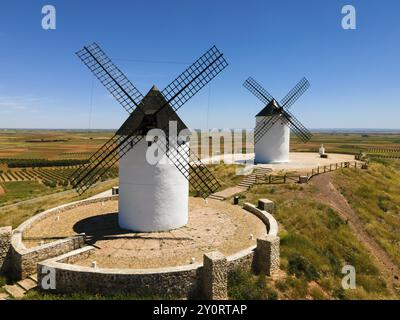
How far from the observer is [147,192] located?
14.5 meters

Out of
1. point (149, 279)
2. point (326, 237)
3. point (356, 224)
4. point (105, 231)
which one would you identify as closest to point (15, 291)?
point (105, 231)

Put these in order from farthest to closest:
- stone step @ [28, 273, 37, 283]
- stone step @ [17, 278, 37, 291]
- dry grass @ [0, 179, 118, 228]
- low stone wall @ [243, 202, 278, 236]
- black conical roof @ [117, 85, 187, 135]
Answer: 1. dry grass @ [0, 179, 118, 228]
2. low stone wall @ [243, 202, 278, 236]
3. black conical roof @ [117, 85, 187, 135]
4. stone step @ [28, 273, 37, 283]
5. stone step @ [17, 278, 37, 291]

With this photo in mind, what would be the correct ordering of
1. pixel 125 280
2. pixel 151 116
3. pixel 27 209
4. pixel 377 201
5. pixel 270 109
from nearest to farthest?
1. pixel 125 280
2. pixel 151 116
3. pixel 377 201
4. pixel 27 209
5. pixel 270 109

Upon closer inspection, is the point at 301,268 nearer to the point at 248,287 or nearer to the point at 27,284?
the point at 248,287

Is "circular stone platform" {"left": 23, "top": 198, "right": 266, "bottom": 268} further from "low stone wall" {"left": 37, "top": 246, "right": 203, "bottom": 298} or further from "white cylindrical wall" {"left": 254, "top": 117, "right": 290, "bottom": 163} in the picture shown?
"white cylindrical wall" {"left": 254, "top": 117, "right": 290, "bottom": 163}

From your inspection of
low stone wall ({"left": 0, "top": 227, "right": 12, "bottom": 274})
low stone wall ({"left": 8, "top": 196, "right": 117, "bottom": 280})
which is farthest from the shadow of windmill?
low stone wall ({"left": 0, "top": 227, "right": 12, "bottom": 274})

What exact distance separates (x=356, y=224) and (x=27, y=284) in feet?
59.8

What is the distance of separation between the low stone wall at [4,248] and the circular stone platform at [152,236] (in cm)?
84

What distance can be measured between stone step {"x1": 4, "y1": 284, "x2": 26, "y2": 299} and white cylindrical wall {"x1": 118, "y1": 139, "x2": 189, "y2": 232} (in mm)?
5250

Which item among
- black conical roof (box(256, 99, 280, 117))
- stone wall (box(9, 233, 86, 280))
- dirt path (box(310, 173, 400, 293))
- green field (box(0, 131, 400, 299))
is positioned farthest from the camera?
black conical roof (box(256, 99, 280, 117))

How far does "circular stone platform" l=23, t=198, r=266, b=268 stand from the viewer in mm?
12117

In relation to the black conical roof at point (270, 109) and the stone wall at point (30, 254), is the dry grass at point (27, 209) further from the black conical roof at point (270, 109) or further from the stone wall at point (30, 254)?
the black conical roof at point (270, 109)

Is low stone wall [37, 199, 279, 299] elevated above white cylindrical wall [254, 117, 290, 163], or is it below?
below
